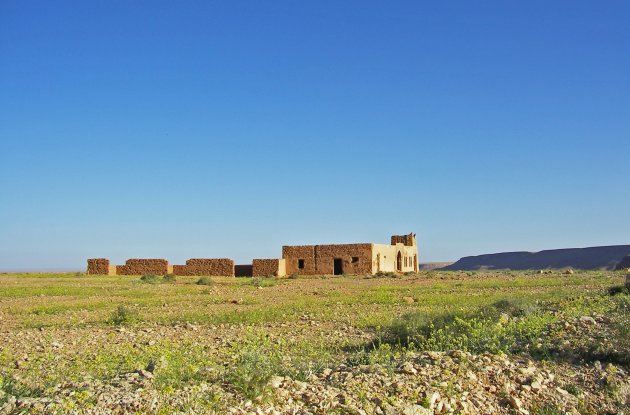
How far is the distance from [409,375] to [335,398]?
3.79ft

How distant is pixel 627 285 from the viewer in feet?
51.6

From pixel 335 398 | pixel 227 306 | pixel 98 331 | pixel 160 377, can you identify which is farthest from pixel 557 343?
pixel 227 306

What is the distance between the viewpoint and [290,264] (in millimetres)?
42625

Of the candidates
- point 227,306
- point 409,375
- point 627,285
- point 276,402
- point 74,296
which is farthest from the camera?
point 74,296

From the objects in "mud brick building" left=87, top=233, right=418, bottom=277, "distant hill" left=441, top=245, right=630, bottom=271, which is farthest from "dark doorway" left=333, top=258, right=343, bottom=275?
"distant hill" left=441, top=245, right=630, bottom=271

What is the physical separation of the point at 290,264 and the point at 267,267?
253 centimetres

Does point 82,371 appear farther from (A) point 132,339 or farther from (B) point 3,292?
(B) point 3,292

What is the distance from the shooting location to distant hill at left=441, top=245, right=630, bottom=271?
81981 millimetres

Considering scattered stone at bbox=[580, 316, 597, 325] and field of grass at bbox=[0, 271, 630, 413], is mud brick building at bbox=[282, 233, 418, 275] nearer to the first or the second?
field of grass at bbox=[0, 271, 630, 413]

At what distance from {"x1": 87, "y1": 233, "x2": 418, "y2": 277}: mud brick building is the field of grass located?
2182cm

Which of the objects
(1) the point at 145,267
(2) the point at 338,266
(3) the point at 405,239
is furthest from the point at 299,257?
(3) the point at 405,239

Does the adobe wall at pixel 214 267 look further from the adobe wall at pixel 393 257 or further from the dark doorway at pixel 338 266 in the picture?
the adobe wall at pixel 393 257

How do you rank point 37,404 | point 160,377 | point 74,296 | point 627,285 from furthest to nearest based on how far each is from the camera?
point 74,296 → point 627,285 → point 160,377 → point 37,404

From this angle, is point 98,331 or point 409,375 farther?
point 98,331
